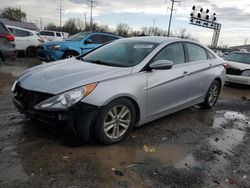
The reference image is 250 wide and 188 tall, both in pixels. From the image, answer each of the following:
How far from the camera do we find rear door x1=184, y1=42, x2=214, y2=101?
17.4 feet

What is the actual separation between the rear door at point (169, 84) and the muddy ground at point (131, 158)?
455mm

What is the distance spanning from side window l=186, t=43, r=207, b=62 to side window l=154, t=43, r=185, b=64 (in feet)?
0.91

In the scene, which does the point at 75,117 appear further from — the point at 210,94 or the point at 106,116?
the point at 210,94

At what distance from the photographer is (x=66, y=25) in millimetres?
→ 85062

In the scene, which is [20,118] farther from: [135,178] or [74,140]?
[135,178]

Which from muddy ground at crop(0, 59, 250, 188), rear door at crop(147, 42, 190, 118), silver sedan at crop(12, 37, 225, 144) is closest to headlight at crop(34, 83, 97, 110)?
silver sedan at crop(12, 37, 225, 144)

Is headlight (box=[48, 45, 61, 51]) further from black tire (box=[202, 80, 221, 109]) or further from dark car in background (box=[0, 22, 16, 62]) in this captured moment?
black tire (box=[202, 80, 221, 109])

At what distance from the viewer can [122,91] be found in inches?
147

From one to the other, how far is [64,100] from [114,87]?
709 mm

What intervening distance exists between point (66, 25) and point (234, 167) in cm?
8693

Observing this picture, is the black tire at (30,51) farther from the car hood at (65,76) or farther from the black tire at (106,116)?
the black tire at (106,116)

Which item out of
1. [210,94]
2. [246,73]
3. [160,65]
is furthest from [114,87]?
[246,73]

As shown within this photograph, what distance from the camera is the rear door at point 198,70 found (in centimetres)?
531

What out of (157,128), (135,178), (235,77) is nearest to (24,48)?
(235,77)
